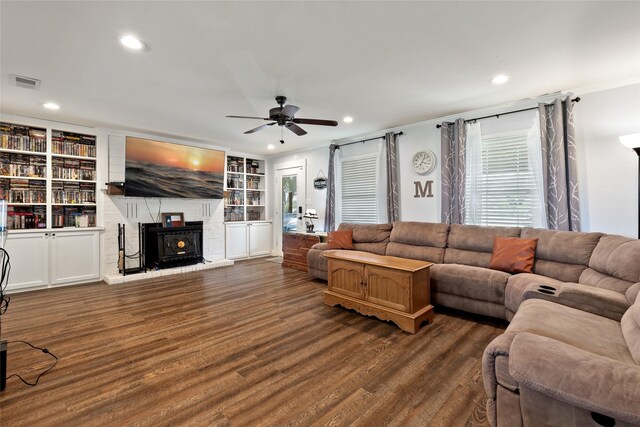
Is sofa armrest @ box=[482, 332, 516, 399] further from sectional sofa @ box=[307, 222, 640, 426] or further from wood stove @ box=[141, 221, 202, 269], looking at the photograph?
wood stove @ box=[141, 221, 202, 269]

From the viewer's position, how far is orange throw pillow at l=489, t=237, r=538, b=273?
3295 mm

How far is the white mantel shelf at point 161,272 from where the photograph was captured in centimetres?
490

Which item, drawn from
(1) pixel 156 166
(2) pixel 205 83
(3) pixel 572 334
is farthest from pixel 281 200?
(3) pixel 572 334

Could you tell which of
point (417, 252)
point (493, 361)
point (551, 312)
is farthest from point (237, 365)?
point (417, 252)

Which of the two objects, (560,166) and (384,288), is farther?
(560,166)

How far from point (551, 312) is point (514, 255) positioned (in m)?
1.53

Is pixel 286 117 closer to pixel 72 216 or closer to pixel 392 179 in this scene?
pixel 392 179

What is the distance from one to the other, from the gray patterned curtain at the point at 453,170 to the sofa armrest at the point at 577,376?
318 cm

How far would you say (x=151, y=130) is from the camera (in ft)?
17.5

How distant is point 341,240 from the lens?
5.00 meters

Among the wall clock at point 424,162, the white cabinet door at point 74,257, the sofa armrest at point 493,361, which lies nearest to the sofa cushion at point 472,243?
the wall clock at point 424,162

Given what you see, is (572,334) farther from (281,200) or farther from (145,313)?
(281,200)

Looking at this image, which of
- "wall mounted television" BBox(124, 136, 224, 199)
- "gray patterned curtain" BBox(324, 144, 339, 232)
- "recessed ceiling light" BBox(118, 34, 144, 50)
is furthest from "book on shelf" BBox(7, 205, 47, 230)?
"gray patterned curtain" BBox(324, 144, 339, 232)

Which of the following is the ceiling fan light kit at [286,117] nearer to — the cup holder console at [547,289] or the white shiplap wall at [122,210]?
the cup holder console at [547,289]
